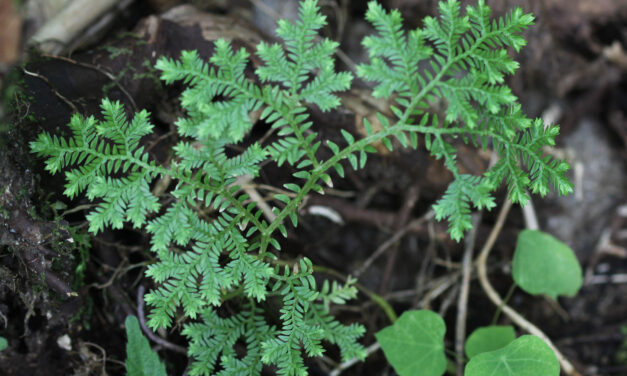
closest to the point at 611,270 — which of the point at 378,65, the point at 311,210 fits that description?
the point at 311,210

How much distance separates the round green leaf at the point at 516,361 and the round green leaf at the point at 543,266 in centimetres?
55

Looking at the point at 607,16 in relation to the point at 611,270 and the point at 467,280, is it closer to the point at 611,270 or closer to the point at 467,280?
the point at 611,270

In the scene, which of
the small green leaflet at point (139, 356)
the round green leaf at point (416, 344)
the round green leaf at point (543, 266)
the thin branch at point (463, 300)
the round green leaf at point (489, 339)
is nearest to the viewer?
the small green leaflet at point (139, 356)

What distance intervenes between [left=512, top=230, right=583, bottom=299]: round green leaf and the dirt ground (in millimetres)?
357

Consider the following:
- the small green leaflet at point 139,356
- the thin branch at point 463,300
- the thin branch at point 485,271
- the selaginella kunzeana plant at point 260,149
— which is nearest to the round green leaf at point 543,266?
the thin branch at point 485,271

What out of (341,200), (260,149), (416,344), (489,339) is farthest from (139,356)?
(489,339)

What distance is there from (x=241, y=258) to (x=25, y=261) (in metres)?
0.83

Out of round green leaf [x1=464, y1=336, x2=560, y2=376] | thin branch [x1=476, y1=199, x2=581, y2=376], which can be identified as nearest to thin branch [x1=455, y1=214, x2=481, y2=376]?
thin branch [x1=476, y1=199, x2=581, y2=376]

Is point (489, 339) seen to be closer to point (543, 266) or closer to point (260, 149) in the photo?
point (543, 266)

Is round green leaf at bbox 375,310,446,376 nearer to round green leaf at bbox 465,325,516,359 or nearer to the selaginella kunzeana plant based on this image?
round green leaf at bbox 465,325,516,359

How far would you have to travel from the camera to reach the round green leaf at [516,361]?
6.56 ft

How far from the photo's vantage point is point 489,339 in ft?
8.00

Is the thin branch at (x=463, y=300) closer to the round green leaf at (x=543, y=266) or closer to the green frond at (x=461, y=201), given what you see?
the round green leaf at (x=543, y=266)

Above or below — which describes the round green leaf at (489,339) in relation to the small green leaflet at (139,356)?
below
